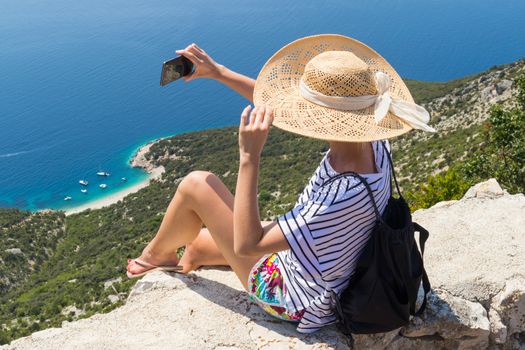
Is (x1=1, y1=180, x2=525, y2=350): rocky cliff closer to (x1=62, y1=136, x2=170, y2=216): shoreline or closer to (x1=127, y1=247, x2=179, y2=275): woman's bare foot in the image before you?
(x1=127, y1=247, x2=179, y2=275): woman's bare foot

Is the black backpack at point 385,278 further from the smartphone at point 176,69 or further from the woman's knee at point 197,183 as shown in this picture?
the smartphone at point 176,69

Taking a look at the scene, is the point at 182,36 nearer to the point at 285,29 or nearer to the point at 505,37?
the point at 285,29

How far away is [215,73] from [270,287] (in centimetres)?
125

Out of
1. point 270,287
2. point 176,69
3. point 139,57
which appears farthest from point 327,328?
point 139,57

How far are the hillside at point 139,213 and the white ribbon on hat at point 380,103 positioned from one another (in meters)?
15.5

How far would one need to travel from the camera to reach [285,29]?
80.3m

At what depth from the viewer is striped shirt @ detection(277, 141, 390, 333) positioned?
74.2 inches

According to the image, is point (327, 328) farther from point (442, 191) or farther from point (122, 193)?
point (122, 193)

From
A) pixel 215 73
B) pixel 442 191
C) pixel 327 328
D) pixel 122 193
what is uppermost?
pixel 122 193

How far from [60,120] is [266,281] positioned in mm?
66557

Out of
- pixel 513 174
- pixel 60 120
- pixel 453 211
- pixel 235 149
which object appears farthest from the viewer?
pixel 60 120

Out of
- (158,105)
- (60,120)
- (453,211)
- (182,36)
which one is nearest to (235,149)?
(158,105)

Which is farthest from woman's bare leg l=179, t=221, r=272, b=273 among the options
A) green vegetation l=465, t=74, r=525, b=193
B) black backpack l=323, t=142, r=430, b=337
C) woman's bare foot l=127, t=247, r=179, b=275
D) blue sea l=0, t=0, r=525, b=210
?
blue sea l=0, t=0, r=525, b=210

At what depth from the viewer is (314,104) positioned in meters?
2.02
